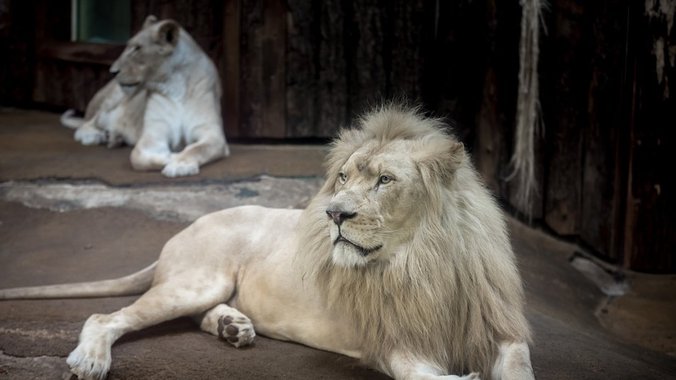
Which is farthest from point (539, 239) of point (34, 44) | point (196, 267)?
point (34, 44)

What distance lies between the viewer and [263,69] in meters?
7.24

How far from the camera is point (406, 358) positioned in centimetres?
345

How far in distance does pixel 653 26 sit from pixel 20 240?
394 cm

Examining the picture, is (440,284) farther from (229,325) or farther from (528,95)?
(528,95)

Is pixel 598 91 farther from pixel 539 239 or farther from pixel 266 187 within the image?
pixel 266 187

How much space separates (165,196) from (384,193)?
2.76m

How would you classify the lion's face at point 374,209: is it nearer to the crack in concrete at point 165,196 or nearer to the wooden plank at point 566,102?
the crack in concrete at point 165,196

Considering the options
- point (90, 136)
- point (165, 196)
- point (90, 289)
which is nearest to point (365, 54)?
point (165, 196)

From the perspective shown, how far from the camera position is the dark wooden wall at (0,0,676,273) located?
605 cm

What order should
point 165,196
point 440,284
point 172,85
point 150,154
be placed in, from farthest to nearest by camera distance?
point 172,85
point 150,154
point 165,196
point 440,284

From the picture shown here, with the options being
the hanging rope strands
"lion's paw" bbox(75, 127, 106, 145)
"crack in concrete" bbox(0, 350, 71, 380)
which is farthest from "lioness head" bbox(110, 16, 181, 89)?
"crack in concrete" bbox(0, 350, 71, 380)

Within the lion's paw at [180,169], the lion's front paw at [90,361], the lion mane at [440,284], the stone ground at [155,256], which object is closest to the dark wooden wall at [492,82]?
the stone ground at [155,256]

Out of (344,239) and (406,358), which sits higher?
(344,239)

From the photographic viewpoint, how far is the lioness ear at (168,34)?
6883mm
